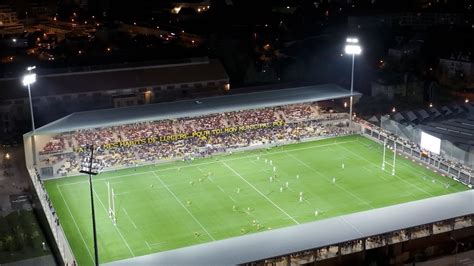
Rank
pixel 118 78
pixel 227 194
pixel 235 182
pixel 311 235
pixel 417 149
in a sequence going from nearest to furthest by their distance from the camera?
pixel 311 235
pixel 227 194
pixel 235 182
pixel 417 149
pixel 118 78

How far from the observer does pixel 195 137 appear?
3216 cm

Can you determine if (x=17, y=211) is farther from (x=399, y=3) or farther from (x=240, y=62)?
(x=399, y=3)

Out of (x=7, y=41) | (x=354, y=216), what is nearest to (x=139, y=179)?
(x=354, y=216)

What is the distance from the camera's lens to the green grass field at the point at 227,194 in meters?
22.1

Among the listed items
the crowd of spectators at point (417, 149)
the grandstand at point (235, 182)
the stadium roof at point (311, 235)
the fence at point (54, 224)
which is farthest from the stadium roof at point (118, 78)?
the stadium roof at point (311, 235)

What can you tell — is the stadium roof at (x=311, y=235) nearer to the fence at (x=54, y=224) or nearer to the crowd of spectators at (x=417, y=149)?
the fence at (x=54, y=224)

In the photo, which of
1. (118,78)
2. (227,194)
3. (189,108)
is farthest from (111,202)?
(118,78)

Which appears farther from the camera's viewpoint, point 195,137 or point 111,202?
point 195,137

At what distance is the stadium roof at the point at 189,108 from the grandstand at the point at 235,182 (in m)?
0.07

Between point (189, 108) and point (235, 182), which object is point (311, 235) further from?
point (189, 108)

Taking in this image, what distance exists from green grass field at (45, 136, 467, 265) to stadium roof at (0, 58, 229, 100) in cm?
989

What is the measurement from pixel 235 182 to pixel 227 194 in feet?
4.61

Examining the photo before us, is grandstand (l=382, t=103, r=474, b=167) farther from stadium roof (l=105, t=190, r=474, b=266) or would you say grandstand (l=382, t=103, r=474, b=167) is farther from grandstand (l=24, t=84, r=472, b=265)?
stadium roof (l=105, t=190, r=474, b=266)

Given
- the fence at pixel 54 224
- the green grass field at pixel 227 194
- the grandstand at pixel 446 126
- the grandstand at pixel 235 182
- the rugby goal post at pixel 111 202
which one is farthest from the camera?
the grandstand at pixel 446 126
